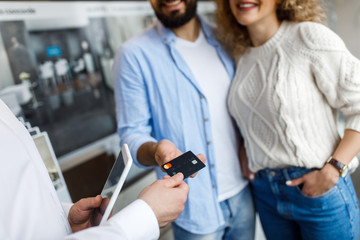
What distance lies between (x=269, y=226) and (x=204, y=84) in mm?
706

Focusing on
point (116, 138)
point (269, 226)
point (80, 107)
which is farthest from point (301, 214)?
point (80, 107)

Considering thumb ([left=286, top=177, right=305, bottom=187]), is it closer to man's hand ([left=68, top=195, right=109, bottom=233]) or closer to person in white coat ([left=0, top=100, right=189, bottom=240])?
person in white coat ([left=0, top=100, right=189, bottom=240])

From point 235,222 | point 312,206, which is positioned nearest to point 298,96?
point 312,206

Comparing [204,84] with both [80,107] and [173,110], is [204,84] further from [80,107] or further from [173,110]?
[80,107]

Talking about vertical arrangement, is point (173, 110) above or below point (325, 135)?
above

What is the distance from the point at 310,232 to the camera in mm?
1118

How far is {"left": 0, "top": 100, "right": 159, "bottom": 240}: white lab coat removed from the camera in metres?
0.49

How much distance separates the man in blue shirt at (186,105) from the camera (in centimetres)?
115

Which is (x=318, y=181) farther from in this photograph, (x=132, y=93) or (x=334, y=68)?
(x=132, y=93)

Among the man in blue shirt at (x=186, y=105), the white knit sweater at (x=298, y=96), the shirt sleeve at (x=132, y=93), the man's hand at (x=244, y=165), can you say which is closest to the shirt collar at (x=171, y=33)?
the man in blue shirt at (x=186, y=105)

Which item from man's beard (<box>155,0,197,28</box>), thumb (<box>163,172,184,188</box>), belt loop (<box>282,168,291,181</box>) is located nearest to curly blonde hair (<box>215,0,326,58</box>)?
man's beard (<box>155,0,197,28</box>)

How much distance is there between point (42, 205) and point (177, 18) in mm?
935

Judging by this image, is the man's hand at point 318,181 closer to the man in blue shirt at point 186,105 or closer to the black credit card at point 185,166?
the man in blue shirt at point 186,105

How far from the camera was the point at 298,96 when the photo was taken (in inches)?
40.6
